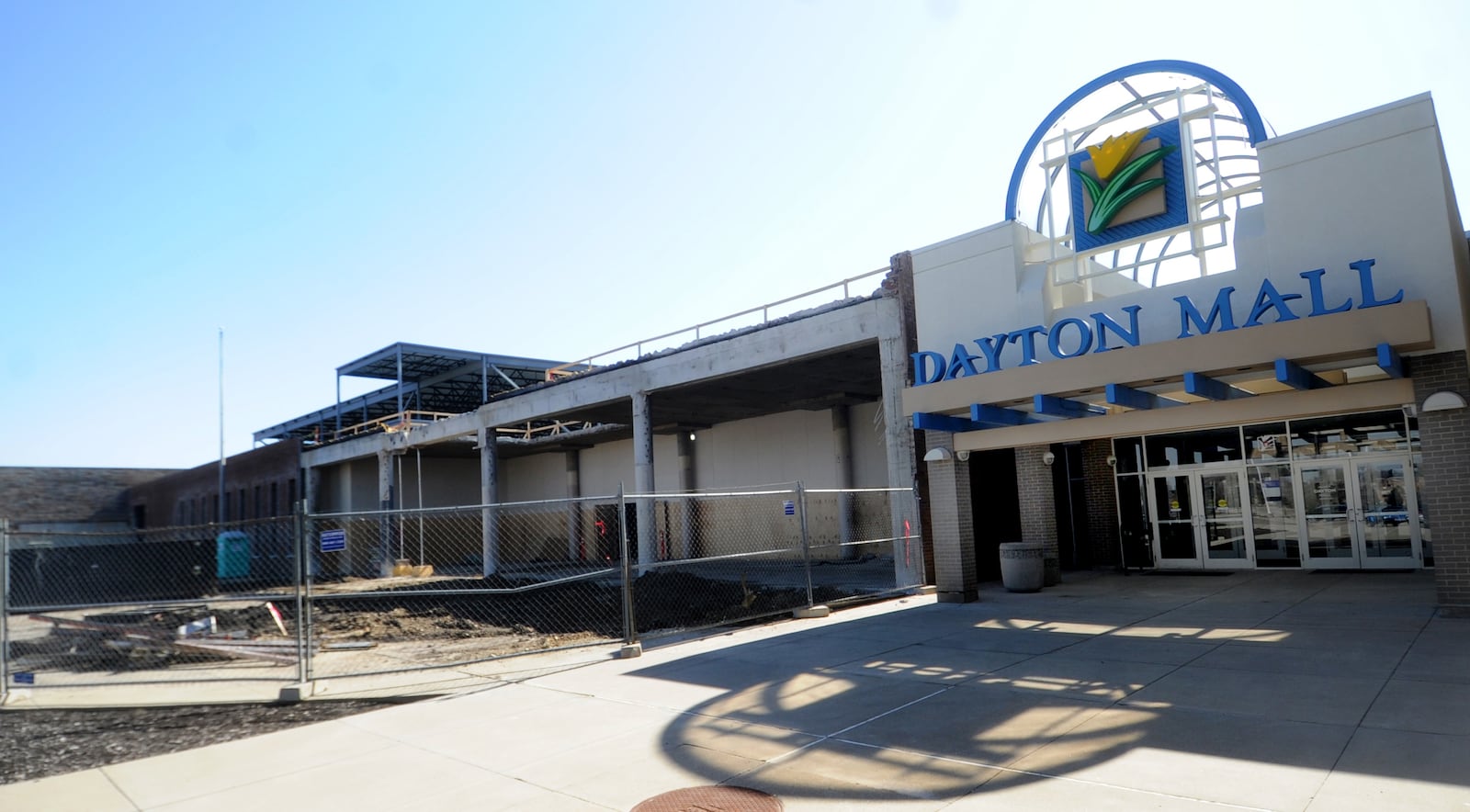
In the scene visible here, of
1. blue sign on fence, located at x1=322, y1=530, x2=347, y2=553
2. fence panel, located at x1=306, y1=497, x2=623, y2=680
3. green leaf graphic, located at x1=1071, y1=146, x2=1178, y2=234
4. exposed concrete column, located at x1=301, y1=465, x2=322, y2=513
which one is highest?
green leaf graphic, located at x1=1071, y1=146, x2=1178, y2=234

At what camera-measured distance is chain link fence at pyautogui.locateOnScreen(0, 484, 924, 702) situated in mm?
11070

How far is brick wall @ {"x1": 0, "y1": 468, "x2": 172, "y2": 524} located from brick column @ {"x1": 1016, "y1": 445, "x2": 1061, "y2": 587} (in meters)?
55.8

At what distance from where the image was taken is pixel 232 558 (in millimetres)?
37469

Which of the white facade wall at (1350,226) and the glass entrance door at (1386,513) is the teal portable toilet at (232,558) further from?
the glass entrance door at (1386,513)

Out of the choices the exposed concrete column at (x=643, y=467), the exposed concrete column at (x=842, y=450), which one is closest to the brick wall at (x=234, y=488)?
the exposed concrete column at (x=643, y=467)

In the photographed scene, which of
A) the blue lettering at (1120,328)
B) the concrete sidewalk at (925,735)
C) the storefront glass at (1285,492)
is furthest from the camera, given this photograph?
the storefront glass at (1285,492)

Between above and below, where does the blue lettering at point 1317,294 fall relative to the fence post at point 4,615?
above

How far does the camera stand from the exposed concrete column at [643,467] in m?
24.3

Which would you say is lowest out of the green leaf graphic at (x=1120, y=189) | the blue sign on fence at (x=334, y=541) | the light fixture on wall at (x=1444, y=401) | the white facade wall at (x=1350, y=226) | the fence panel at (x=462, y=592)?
the fence panel at (x=462, y=592)

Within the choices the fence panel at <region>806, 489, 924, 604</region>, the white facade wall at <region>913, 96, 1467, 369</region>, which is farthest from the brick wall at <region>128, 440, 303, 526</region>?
the white facade wall at <region>913, 96, 1467, 369</region>

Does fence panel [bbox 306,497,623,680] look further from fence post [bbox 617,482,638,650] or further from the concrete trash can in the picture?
the concrete trash can

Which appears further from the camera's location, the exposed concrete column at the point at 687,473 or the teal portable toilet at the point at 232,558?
the teal portable toilet at the point at 232,558

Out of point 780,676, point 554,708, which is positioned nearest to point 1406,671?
point 780,676

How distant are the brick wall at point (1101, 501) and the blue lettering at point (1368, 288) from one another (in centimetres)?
912
